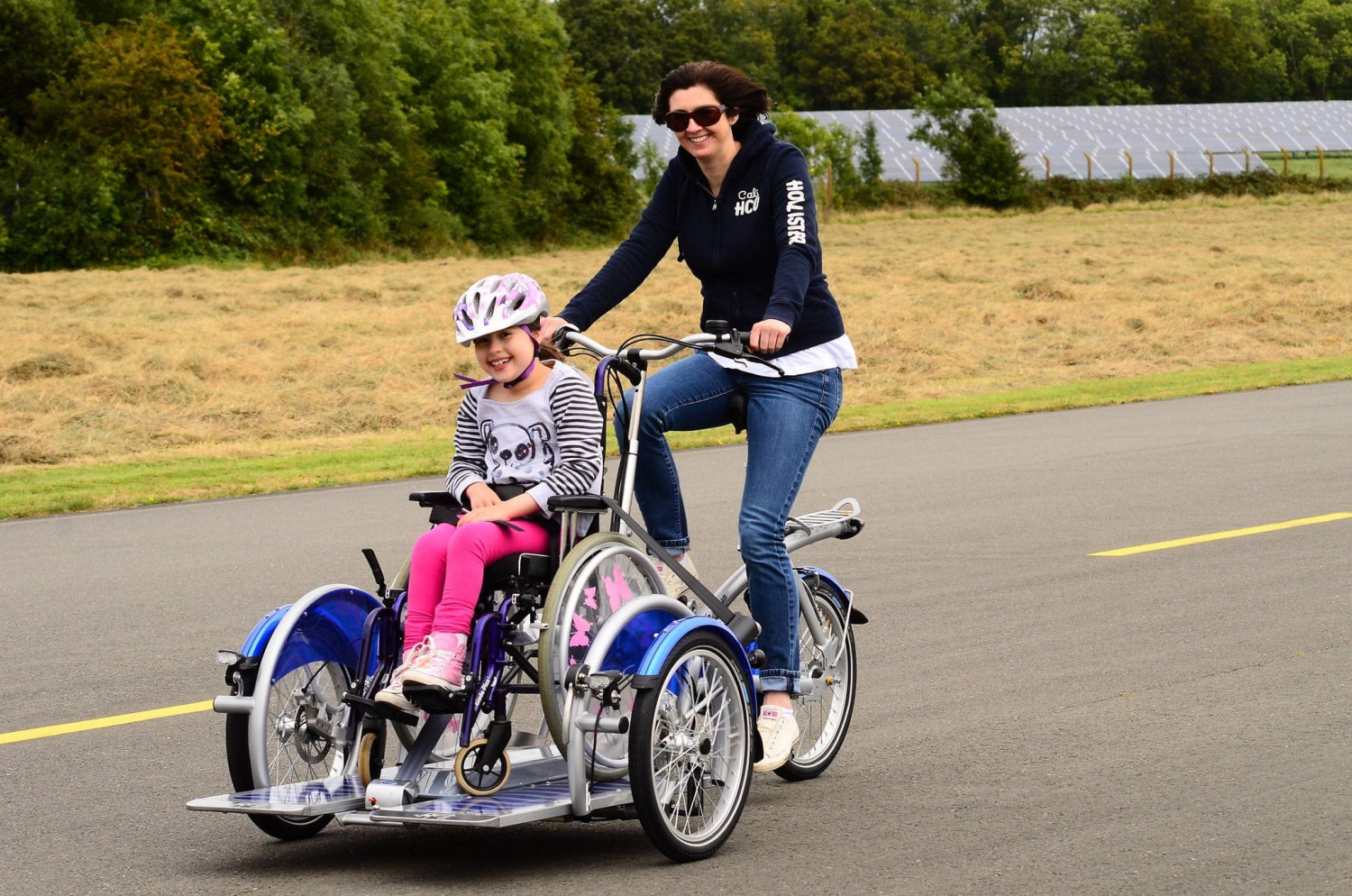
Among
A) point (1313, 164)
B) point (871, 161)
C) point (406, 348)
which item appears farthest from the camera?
point (871, 161)

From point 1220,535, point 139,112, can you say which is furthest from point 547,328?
point 139,112

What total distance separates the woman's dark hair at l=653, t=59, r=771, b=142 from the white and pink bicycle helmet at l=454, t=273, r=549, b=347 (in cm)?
69

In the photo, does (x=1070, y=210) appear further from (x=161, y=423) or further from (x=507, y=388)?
(x=507, y=388)

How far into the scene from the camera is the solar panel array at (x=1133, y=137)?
7612cm

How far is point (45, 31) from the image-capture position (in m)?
54.5

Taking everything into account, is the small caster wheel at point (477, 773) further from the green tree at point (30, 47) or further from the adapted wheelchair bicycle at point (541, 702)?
the green tree at point (30, 47)

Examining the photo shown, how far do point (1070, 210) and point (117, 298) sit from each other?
4541cm

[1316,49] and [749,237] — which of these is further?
[1316,49]

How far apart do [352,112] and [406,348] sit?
40381mm

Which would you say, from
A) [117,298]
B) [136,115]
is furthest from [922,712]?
[136,115]

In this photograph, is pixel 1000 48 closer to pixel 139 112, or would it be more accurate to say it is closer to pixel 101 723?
pixel 139 112

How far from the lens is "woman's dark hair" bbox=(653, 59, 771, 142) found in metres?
5.38

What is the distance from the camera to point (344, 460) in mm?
16391

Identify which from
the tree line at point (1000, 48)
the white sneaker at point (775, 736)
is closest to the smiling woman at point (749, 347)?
the white sneaker at point (775, 736)
